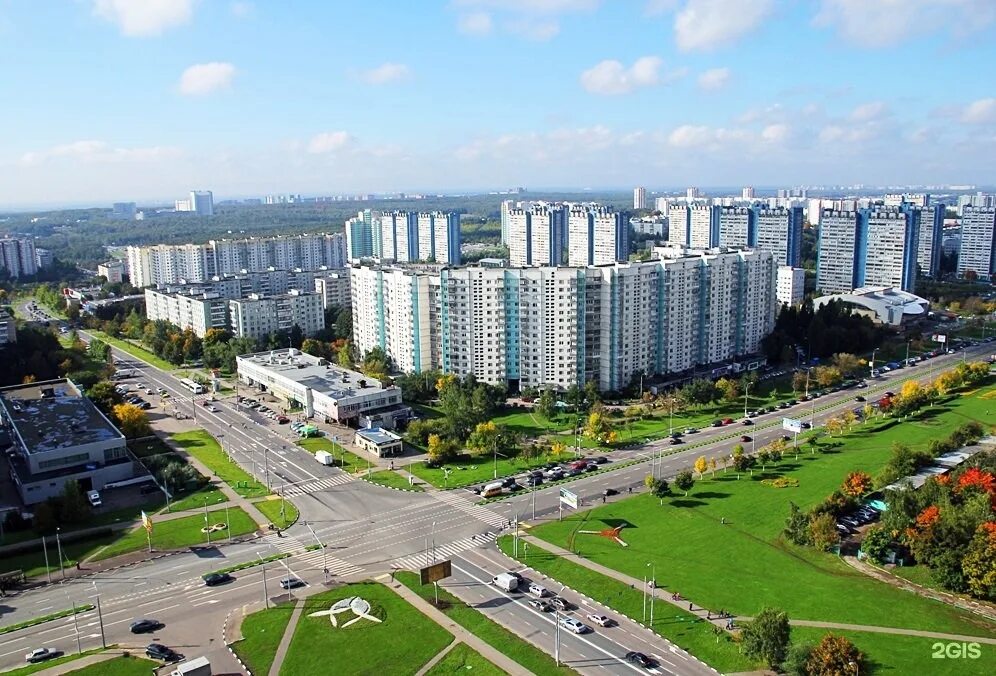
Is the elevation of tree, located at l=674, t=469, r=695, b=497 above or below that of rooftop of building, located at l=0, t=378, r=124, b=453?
below

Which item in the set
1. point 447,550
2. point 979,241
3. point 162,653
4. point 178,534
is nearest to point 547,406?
point 447,550

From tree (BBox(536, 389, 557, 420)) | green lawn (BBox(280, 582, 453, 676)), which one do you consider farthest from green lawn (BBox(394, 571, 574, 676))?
tree (BBox(536, 389, 557, 420))

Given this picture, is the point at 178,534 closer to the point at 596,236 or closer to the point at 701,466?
the point at 701,466

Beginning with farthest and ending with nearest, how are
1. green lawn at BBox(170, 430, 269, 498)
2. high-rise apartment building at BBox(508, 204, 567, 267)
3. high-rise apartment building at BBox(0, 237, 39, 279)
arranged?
1. high-rise apartment building at BBox(0, 237, 39, 279)
2. high-rise apartment building at BBox(508, 204, 567, 267)
3. green lawn at BBox(170, 430, 269, 498)

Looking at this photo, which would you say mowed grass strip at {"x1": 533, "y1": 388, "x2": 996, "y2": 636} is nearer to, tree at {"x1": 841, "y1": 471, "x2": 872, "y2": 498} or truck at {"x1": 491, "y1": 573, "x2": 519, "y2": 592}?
tree at {"x1": 841, "y1": 471, "x2": 872, "y2": 498}

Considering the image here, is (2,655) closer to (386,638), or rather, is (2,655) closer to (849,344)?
(386,638)

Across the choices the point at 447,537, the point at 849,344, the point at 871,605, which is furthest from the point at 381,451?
the point at 849,344
